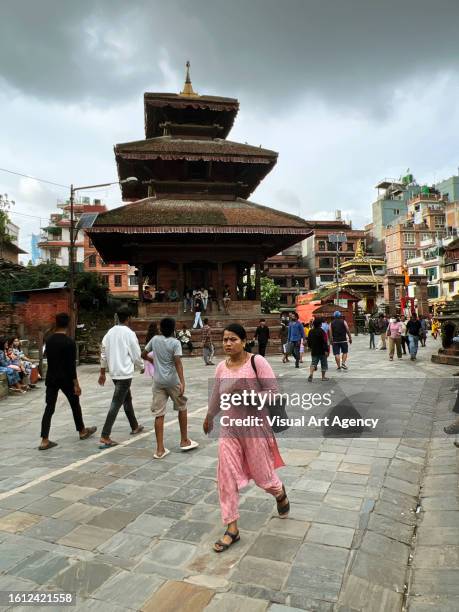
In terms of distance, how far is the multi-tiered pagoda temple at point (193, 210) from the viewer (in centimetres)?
1898

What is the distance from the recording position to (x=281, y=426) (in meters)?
6.44

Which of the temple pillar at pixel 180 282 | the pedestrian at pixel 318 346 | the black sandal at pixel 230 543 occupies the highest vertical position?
the temple pillar at pixel 180 282

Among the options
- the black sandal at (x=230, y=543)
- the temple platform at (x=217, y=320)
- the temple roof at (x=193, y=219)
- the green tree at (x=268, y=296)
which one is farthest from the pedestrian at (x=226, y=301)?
the green tree at (x=268, y=296)

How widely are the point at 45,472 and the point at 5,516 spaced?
43.0 inches

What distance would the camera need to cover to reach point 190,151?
819 inches

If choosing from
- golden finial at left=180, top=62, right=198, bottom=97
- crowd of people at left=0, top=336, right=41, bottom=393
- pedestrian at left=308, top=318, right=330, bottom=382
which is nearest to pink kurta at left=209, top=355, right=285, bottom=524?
pedestrian at left=308, top=318, right=330, bottom=382

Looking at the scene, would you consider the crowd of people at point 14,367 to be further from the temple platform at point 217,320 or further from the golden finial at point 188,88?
the golden finial at point 188,88

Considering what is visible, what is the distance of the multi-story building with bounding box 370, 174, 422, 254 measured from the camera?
222 ft

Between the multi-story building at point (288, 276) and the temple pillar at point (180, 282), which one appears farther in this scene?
the multi-story building at point (288, 276)

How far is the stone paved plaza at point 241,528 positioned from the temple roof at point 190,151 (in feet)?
55.5

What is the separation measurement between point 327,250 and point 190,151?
166 feet

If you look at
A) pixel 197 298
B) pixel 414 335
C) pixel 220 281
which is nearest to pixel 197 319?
pixel 197 298

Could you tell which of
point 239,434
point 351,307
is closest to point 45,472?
point 239,434

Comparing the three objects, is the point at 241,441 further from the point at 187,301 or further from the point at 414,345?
the point at 187,301
